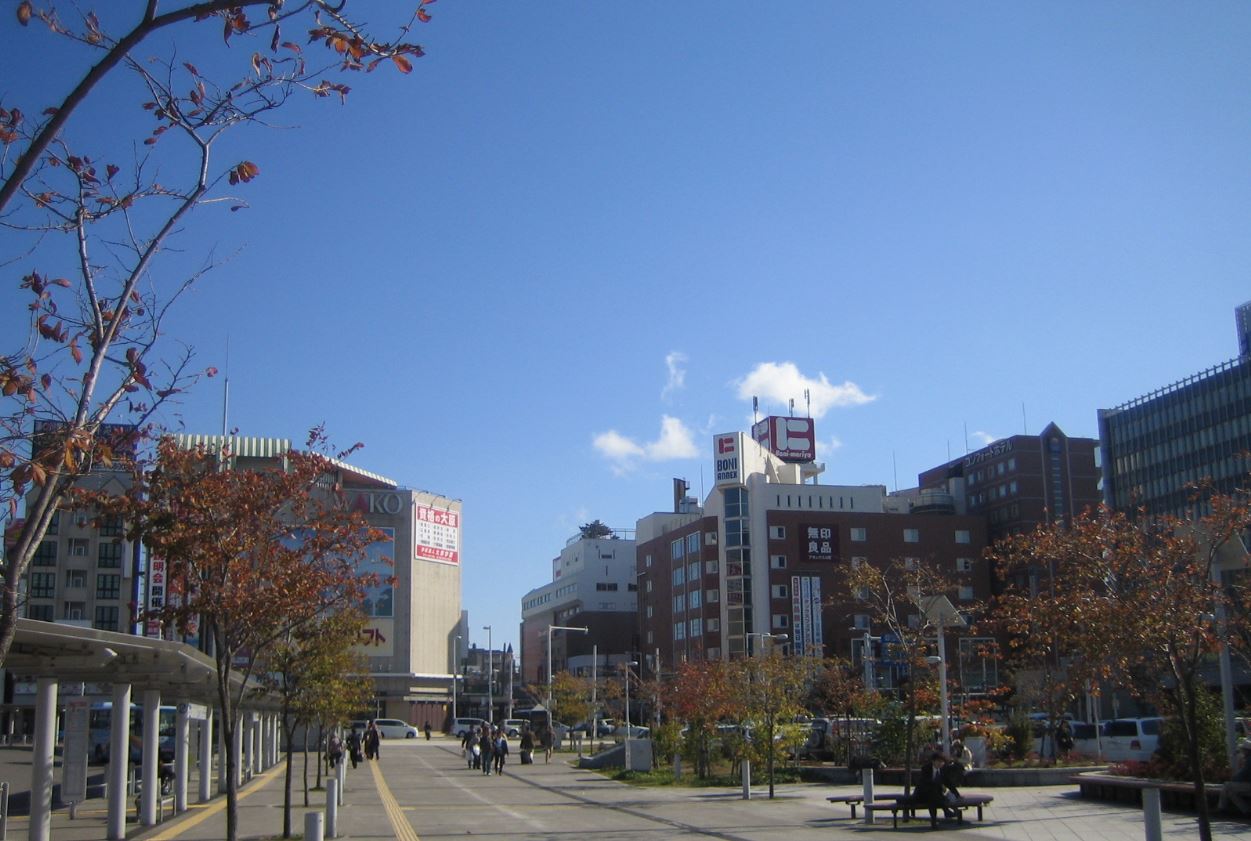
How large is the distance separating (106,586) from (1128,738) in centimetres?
7143

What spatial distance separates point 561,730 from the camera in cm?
7425

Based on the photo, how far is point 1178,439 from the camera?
345 ft

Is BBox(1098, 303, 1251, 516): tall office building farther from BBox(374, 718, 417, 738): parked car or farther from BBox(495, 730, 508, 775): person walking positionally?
BBox(495, 730, 508, 775): person walking

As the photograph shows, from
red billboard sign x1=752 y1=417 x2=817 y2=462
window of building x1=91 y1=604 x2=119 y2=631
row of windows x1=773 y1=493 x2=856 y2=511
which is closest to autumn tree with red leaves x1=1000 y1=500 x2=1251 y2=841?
window of building x1=91 y1=604 x2=119 y2=631

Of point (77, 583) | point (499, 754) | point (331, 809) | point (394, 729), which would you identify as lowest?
point (394, 729)

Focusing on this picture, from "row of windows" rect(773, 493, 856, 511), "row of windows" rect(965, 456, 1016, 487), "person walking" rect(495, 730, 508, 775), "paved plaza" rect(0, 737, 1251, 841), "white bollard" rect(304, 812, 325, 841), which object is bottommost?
"person walking" rect(495, 730, 508, 775)

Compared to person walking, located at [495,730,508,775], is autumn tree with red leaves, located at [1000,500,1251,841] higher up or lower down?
higher up

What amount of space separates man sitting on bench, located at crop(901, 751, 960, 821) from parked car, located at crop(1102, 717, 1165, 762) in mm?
15184

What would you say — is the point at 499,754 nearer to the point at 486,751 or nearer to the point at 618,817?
the point at 486,751

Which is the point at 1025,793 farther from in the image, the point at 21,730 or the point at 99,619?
the point at 21,730

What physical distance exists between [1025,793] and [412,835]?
48.4 ft

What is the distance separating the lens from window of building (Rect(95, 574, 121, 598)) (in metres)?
84.1

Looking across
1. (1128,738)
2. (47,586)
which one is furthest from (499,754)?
(47,586)

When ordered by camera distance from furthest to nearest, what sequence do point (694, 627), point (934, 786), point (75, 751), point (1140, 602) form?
point (694, 627) → point (934, 786) → point (75, 751) → point (1140, 602)
